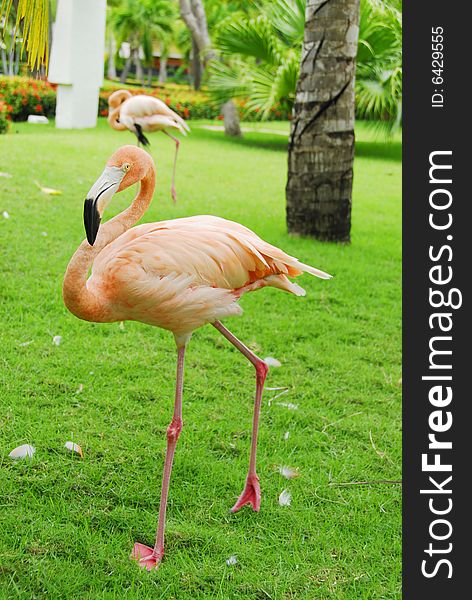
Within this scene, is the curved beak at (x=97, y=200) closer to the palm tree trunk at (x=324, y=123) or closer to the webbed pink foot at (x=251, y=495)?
the webbed pink foot at (x=251, y=495)

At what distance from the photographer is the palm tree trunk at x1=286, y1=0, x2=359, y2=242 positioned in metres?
6.33

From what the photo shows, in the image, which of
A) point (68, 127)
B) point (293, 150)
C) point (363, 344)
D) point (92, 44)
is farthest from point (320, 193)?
point (92, 44)

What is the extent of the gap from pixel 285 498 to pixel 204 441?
58 cm

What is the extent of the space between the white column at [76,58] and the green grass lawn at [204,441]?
33.3ft

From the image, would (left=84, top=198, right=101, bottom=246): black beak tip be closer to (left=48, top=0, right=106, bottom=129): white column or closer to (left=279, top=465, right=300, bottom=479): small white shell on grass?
(left=279, top=465, right=300, bottom=479): small white shell on grass

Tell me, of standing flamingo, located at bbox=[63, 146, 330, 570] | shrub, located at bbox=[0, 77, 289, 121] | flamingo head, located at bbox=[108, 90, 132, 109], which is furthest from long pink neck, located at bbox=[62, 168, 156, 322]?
shrub, located at bbox=[0, 77, 289, 121]

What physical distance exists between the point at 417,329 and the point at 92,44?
15280 mm

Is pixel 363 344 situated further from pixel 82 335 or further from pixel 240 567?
pixel 240 567

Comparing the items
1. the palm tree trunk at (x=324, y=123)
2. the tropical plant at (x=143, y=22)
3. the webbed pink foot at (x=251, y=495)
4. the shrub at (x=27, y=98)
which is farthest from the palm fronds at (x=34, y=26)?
the tropical plant at (x=143, y=22)

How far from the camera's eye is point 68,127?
15.6 meters

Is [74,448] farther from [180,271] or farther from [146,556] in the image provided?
[180,271]

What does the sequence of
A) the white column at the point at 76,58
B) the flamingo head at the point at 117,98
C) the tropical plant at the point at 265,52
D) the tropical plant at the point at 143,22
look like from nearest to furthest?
the flamingo head at the point at 117,98 → the tropical plant at the point at 265,52 → the white column at the point at 76,58 → the tropical plant at the point at 143,22

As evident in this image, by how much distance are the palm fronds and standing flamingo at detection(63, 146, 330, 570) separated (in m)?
0.85

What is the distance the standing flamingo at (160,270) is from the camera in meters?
2.55
